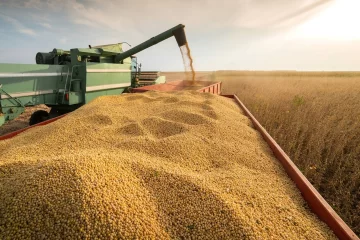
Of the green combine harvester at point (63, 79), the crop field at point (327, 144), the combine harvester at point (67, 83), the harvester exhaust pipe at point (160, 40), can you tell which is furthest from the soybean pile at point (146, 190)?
the harvester exhaust pipe at point (160, 40)

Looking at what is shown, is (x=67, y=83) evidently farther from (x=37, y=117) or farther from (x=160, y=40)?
(x=160, y=40)

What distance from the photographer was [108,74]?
493cm

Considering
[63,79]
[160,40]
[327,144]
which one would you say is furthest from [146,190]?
[160,40]

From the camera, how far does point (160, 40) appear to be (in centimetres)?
545

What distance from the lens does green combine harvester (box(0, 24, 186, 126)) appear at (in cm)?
334

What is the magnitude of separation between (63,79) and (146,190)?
12.1ft

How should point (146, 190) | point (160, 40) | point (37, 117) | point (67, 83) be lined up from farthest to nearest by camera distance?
1. point (160, 40)
2. point (67, 83)
3. point (37, 117)
4. point (146, 190)

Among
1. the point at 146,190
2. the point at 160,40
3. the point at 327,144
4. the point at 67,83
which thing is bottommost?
the point at 327,144

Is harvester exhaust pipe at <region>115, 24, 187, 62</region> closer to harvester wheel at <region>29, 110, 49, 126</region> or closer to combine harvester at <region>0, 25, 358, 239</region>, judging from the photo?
combine harvester at <region>0, 25, 358, 239</region>

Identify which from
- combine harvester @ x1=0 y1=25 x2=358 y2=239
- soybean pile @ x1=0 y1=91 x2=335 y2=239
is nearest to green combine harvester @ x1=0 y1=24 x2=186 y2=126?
combine harvester @ x1=0 y1=25 x2=358 y2=239

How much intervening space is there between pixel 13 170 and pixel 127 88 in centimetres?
457

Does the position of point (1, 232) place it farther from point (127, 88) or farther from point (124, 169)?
point (127, 88)

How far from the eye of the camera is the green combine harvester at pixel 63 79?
3.34 m

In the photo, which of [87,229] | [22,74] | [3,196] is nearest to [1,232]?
[3,196]
